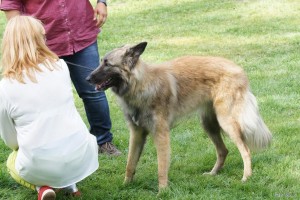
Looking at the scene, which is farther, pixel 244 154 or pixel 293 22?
pixel 293 22

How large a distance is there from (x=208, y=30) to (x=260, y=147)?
25.8 ft

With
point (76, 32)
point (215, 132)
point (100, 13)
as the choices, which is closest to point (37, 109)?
point (76, 32)

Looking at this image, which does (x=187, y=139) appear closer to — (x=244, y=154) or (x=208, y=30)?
(x=244, y=154)

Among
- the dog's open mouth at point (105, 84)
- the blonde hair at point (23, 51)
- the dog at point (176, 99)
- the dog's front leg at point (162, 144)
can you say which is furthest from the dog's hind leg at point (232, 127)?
the blonde hair at point (23, 51)

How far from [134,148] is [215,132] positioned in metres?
0.84

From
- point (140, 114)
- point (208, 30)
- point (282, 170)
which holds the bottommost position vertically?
point (208, 30)

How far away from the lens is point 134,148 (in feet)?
15.4

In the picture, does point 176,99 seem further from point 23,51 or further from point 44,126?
point 23,51

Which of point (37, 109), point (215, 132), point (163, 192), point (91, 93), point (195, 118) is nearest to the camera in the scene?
point (37, 109)

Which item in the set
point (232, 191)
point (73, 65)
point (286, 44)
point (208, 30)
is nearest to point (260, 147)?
point (232, 191)

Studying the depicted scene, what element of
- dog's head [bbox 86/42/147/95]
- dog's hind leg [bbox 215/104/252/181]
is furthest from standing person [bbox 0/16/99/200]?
dog's hind leg [bbox 215/104/252/181]

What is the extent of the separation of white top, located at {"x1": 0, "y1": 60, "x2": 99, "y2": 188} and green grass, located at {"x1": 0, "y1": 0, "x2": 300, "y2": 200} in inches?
25.1

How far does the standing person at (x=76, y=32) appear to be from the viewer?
4.87m

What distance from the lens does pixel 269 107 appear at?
6.63 m
